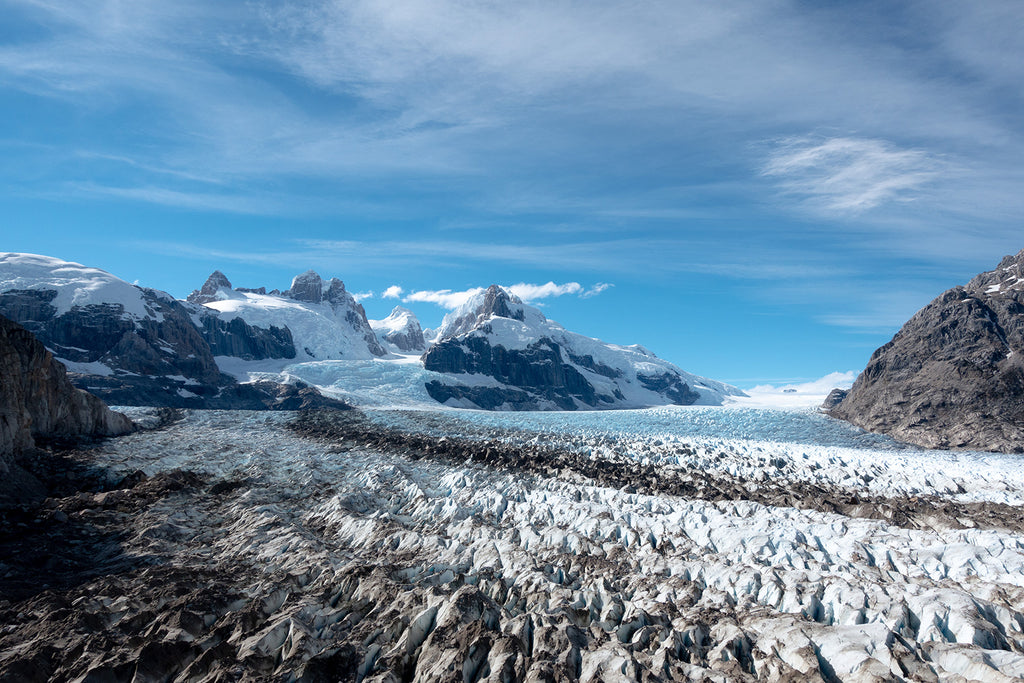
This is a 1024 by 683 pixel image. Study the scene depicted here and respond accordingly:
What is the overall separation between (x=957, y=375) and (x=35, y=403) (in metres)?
76.4

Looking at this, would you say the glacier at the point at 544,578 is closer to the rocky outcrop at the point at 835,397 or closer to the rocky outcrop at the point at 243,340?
the rocky outcrop at the point at 835,397

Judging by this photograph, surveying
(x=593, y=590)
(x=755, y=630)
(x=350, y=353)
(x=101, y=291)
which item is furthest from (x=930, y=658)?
(x=350, y=353)

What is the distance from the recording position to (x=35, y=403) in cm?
3212

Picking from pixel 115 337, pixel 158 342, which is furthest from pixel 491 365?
pixel 115 337

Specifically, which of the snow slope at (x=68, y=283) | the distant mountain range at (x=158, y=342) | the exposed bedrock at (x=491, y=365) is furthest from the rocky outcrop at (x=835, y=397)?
the snow slope at (x=68, y=283)

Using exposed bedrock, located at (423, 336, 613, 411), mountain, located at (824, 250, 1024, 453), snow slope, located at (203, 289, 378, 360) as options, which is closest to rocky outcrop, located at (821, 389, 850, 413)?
mountain, located at (824, 250, 1024, 453)

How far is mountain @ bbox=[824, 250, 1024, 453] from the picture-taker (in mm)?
49188

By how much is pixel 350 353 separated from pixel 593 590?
175m

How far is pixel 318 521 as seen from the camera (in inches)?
Answer: 778

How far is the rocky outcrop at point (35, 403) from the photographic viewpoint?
2506 cm

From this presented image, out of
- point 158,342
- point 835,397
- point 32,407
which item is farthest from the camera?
point 158,342

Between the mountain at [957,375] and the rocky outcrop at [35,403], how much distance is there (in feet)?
203

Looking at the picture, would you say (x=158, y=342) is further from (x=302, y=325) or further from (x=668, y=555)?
(x=668, y=555)

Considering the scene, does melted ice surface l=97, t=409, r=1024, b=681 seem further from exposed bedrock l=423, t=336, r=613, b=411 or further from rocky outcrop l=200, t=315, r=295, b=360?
exposed bedrock l=423, t=336, r=613, b=411
